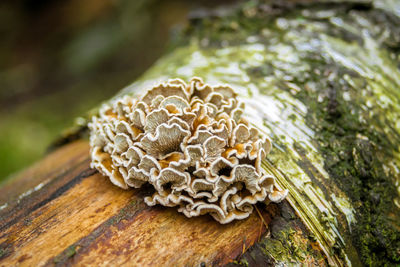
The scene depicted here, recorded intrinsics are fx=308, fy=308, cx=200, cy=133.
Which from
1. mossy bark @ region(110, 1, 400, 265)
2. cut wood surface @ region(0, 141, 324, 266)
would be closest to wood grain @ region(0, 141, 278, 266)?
cut wood surface @ region(0, 141, 324, 266)

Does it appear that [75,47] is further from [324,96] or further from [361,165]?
[361,165]

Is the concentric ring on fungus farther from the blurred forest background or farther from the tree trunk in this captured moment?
the blurred forest background

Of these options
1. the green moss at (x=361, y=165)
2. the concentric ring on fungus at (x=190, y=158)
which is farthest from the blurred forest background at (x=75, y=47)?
the green moss at (x=361, y=165)

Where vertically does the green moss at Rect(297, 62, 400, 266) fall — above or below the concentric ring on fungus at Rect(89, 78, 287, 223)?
below

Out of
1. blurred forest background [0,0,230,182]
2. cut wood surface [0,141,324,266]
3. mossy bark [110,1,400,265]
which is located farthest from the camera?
blurred forest background [0,0,230,182]

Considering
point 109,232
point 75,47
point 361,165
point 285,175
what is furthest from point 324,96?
point 75,47

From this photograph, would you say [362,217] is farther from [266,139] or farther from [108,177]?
[108,177]

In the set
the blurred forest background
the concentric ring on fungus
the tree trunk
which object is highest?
the concentric ring on fungus

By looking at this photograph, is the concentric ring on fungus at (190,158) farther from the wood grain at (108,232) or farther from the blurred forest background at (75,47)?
the blurred forest background at (75,47)
